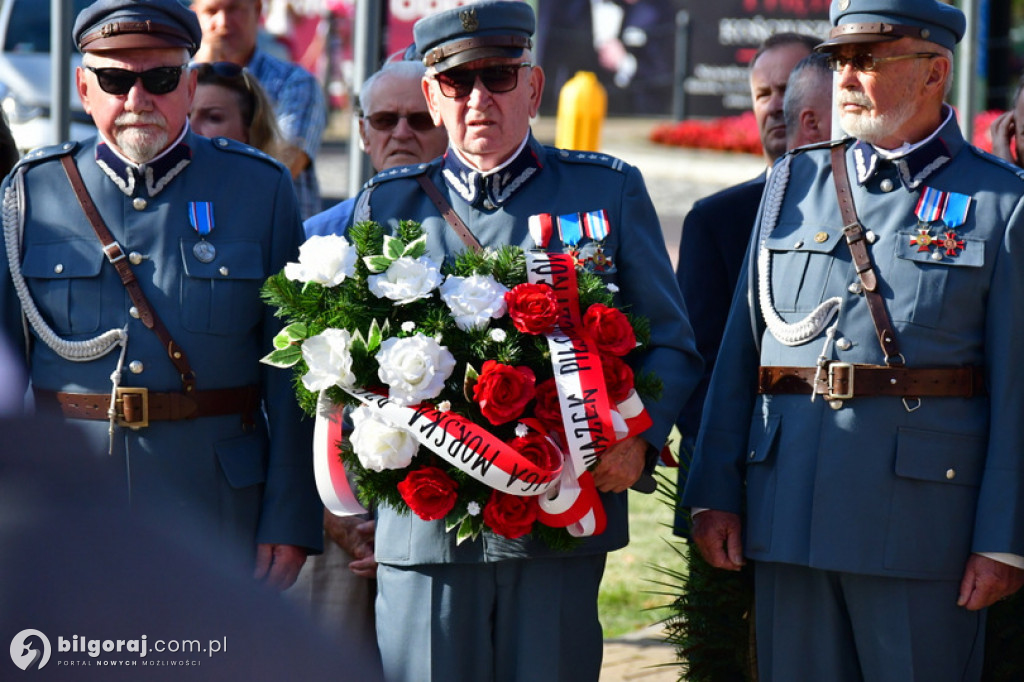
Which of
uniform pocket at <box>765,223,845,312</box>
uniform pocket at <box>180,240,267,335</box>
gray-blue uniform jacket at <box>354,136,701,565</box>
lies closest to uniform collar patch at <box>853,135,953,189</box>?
uniform pocket at <box>765,223,845,312</box>

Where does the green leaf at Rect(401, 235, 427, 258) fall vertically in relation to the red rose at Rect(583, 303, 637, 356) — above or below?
above

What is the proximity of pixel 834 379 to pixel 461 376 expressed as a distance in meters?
0.95

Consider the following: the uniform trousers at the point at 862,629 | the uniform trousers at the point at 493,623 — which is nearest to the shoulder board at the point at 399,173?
the uniform trousers at the point at 493,623

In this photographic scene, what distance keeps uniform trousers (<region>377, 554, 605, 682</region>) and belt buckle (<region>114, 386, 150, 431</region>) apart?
2.48 feet

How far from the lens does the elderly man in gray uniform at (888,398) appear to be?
3.44 meters

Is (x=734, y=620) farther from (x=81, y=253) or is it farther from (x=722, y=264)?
(x=81, y=253)

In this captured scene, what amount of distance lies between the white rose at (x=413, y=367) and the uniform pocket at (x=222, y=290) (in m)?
0.73

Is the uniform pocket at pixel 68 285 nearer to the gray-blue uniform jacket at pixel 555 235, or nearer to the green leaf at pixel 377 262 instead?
the gray-blue uniform jacket at pixel 555 235

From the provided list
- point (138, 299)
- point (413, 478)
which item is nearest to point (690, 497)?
point (413, 478)

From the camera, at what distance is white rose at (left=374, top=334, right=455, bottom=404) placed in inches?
120

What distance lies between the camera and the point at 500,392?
3.07 m

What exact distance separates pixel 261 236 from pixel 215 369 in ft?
1.26

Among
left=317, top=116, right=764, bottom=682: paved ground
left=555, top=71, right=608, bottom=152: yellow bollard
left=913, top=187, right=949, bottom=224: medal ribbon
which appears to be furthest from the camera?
left=317, top=116, right=764, bottom=682: paved ground

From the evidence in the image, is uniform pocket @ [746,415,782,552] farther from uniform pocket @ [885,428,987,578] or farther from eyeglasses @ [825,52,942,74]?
eyeglasses @ [825,52,942,74]
